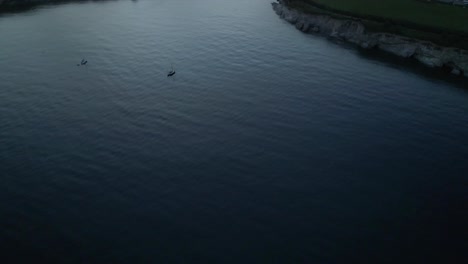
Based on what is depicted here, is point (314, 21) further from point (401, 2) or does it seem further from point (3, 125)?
point (3, 125)

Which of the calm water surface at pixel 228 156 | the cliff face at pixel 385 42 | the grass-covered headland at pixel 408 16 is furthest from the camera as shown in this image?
the grass-covered headland at pixel 408 16

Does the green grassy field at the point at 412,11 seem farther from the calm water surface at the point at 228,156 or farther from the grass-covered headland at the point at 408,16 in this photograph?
the calm water surface at the point at 228,156

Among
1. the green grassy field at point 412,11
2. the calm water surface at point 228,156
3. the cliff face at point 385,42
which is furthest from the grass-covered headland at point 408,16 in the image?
the calm water surface at point 228,156

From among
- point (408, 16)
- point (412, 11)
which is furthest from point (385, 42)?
point (412, 11)

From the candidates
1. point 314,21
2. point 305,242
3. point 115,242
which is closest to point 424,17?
point 314,21

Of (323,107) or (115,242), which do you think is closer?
(115,242)

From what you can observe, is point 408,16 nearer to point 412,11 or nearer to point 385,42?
point 412,11
